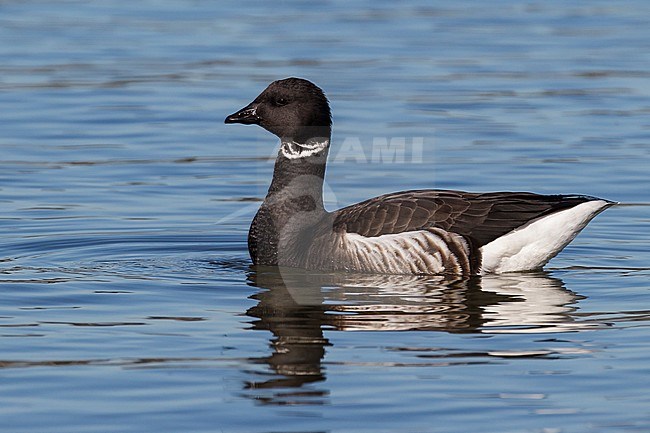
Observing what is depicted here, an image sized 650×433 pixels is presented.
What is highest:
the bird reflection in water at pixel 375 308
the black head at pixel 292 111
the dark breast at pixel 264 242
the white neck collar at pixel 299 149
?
the black head at pixel 292 111

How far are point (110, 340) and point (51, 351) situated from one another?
1.58 feet

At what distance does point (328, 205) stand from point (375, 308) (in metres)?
4.86

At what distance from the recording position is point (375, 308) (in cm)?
1151

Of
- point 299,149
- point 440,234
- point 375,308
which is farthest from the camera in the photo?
point 299,149

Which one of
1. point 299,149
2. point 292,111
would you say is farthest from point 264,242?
point 292,111

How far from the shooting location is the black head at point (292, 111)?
13.6 metres

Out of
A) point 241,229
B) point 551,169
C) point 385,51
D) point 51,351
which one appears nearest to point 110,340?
point 51,351

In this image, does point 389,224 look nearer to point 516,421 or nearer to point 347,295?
point 347,295

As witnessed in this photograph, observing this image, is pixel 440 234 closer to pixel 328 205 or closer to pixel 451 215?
pixel 451 215

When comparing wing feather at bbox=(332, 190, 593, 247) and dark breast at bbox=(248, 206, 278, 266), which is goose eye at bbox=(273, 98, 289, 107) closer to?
dark breast at bbox=(248, 206, 278, 266)

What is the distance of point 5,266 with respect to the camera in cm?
1331

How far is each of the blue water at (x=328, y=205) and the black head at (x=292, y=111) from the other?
1369mm

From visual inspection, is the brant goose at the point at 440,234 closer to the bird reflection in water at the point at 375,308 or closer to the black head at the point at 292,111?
the bird reflection in water at the point at 375,308

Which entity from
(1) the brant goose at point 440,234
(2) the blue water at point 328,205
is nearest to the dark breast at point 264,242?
(1) the brant goose at point 440,234
